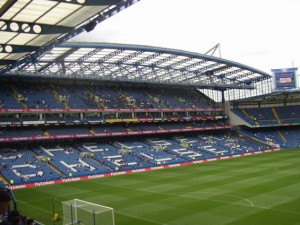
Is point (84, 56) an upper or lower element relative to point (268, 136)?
upper

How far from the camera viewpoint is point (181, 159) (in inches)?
2207

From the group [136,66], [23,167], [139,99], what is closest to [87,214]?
[23,167]

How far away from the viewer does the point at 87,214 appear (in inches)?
732

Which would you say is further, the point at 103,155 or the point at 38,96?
the point at 38,96

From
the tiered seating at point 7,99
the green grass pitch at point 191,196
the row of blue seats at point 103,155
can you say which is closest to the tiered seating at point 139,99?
the row of blue seats at point 103,155

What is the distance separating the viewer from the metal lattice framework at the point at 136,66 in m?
47.2

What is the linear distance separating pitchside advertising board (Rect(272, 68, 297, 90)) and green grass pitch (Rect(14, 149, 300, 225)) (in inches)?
1214

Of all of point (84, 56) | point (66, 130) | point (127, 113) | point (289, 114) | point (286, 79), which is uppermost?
point (84, 56)

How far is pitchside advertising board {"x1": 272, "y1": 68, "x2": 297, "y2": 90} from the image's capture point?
7131 cm

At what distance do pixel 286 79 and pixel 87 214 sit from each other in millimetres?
63710

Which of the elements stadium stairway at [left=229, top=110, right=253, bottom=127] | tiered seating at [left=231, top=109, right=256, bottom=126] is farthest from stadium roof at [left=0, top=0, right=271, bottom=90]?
stadium stairway at [left=229, top=110, right=253, bottom=127]

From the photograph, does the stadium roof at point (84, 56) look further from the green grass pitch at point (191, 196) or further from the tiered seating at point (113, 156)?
the green grass pitch at point (191, 196)

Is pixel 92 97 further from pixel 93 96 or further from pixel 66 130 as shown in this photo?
pixel 66 130

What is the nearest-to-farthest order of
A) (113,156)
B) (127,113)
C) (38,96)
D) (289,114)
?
1. (113,156)
2. (38,96)
3. (127,113)
4. (289,114)
